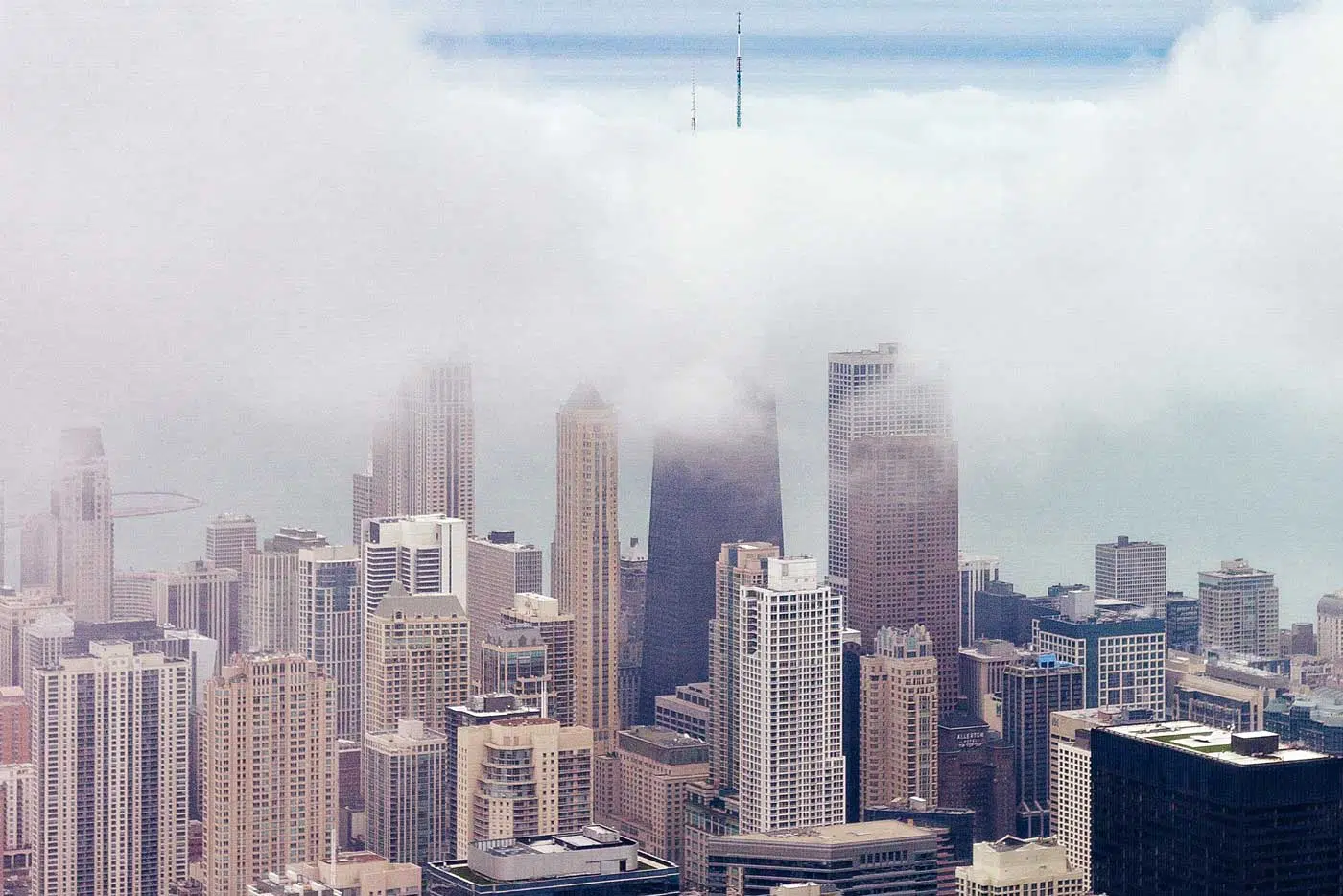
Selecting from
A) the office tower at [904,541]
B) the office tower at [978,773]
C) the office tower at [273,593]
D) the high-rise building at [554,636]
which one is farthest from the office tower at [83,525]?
the office tower at [904,541]

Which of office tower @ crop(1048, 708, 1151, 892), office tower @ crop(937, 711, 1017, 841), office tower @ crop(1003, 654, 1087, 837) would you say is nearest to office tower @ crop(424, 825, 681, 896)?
office tower @ crop(1048, 708, 1151, 892)

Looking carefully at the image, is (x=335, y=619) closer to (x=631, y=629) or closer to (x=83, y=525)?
(x=631, y=629)

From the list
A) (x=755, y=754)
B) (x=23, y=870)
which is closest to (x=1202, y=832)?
(x=755, y=754)

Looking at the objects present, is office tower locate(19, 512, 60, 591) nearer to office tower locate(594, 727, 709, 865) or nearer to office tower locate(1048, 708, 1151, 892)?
office tower locate(594, 727, 709, 865)

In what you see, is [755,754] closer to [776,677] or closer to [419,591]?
[776,677]

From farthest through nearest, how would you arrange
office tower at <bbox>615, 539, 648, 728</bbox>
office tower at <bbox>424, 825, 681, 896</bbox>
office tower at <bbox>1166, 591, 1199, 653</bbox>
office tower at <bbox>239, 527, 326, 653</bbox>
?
office tower at <bbox>1166, 591, 1199, 653</bbox>
office tower at <bbox>615, 539, 648, 728</bbox>
office tower at <bbox>239, 527, 326, 653</bbox>
office tower at <bbox>424, 825, 681, 896</bbox>
